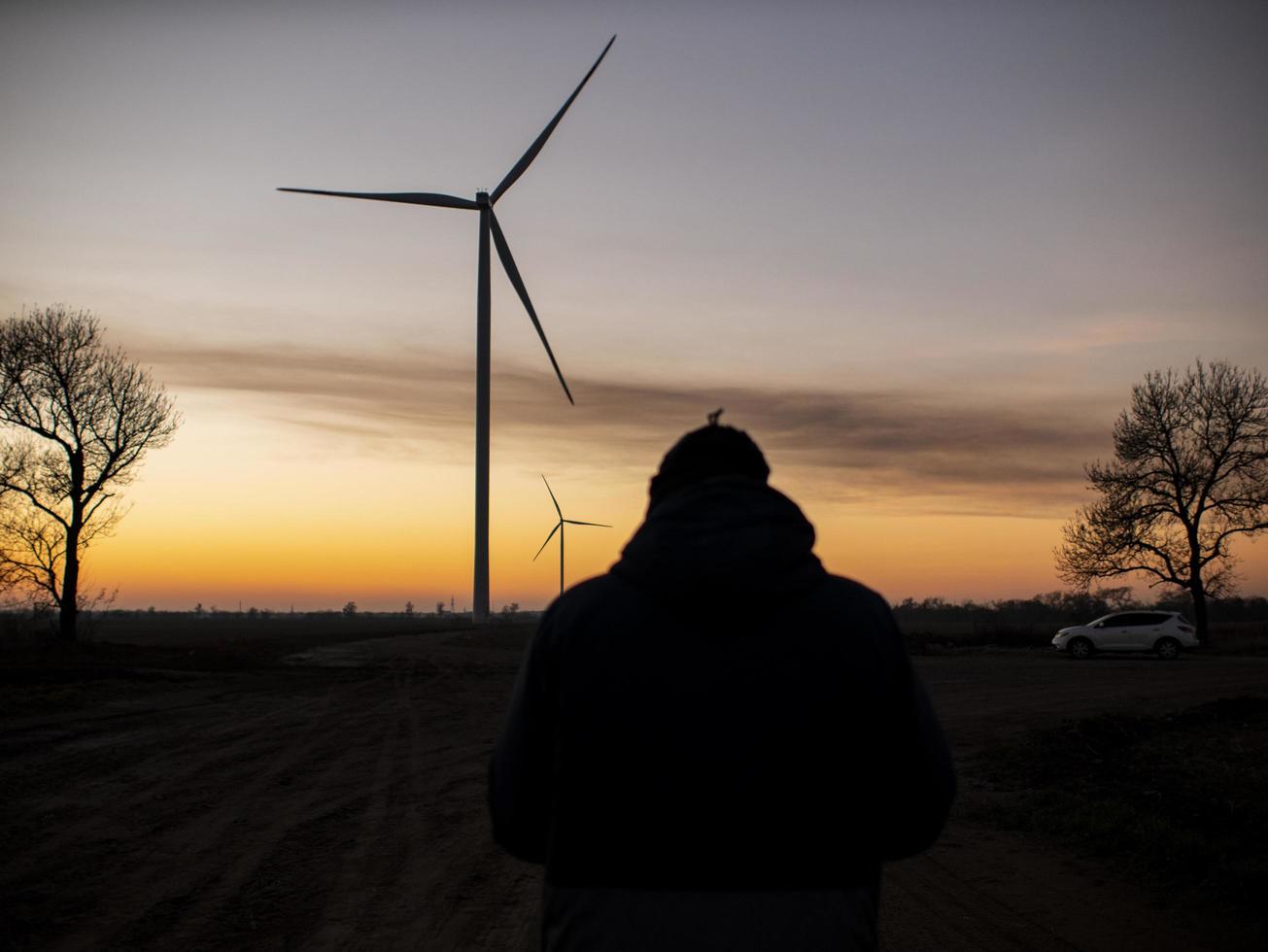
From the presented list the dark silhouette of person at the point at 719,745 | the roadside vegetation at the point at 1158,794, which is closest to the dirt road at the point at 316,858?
the roadside vegetation at the point at 1158,794

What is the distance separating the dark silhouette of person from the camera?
1.87 m

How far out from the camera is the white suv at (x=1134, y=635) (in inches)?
1239

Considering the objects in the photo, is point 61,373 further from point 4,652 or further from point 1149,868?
point 1149,868

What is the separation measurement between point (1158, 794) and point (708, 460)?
890 centimetres

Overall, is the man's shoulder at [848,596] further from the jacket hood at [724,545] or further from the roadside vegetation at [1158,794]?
the roadside vegetation at [1158,794]

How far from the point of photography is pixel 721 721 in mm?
1878

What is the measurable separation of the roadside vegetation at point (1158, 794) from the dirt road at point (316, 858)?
1.36ft

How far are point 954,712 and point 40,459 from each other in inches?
1297

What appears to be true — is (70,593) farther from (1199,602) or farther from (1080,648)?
(1199,602)

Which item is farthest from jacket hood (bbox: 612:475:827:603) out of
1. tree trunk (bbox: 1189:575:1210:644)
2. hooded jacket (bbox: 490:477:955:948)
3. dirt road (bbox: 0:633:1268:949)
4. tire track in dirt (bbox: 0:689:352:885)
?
tree trunk (bbox: 1189:575:1210:644)

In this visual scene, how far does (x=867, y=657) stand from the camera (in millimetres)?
1962

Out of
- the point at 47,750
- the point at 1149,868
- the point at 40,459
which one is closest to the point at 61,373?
the point at 40,459

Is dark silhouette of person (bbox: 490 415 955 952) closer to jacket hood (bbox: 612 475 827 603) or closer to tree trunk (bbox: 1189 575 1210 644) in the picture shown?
jacket hood (bbox: 612 475 827 603)

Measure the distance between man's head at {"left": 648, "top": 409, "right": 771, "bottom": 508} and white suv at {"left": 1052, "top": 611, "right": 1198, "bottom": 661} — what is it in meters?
34.4
